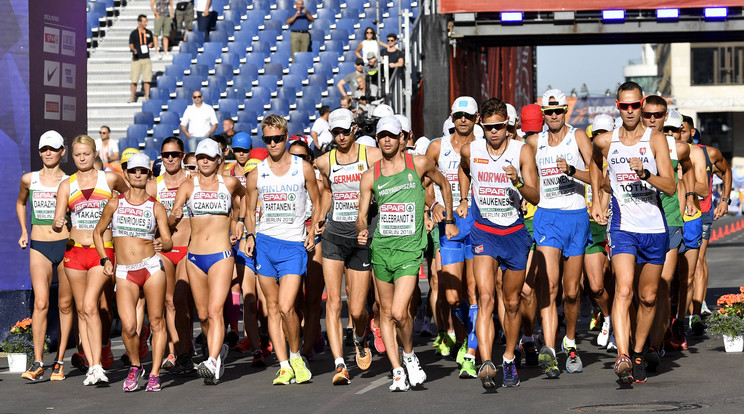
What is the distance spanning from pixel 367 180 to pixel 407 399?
5.91 ft

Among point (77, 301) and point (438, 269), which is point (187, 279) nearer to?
point (77, 301)

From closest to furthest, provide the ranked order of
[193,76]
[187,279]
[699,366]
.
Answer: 1. [699,366]
2. [187,279]
3. [193,76]

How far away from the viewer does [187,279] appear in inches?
471

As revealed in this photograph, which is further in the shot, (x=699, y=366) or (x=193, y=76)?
(x=193, y=76)

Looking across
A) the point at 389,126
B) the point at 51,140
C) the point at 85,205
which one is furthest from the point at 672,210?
the point at 51,140

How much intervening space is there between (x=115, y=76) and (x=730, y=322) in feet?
70.9

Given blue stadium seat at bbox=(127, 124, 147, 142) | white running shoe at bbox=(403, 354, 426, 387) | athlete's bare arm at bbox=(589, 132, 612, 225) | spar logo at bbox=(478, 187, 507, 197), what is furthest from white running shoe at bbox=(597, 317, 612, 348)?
blue stadium seat at bbox=(127, 124, 147, 142)

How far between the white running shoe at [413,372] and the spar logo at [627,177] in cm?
215

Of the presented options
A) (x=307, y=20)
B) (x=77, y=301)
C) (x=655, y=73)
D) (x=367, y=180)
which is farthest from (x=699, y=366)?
(x=655, y=73)

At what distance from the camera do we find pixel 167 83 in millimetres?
29656

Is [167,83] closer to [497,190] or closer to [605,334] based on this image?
[605,334]

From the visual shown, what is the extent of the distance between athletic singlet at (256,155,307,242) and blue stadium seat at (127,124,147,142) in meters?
17.3

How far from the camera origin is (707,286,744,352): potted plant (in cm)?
1196

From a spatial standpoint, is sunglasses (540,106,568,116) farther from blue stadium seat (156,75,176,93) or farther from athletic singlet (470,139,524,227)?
blue stadium seat (156,75,176,93)
